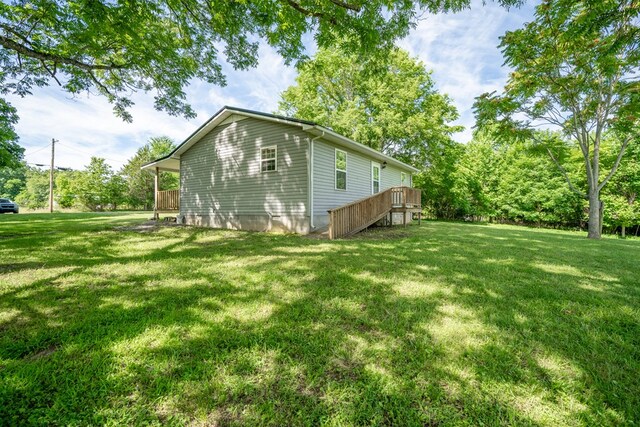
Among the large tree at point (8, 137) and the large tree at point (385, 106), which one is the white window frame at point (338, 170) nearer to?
the large tree at point (385, 106)

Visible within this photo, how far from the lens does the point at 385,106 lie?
19688mm

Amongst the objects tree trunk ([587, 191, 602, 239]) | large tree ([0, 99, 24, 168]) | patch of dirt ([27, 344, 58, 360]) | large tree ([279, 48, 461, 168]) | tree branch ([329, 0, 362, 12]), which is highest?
large tree ([279, 48, 461, 168])

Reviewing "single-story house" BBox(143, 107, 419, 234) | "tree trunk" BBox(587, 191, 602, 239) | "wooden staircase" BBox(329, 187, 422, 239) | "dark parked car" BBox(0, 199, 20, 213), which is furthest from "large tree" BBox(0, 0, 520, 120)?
"dark parked car" BBox(0, 199, 20, 213)

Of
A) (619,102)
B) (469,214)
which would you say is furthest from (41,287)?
(469,214)

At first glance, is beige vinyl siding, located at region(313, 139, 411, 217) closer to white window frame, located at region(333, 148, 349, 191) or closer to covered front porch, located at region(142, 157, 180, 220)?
white window frame, located at region(333, 148, 349, 191)

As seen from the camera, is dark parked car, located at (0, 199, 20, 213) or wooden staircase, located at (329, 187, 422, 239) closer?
wooden staircase, located at (329, 187, 422, 239)

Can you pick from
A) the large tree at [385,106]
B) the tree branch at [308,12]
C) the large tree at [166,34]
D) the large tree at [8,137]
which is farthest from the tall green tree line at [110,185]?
the tree branch at [308,12]

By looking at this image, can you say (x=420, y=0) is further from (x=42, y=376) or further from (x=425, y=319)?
(x=42, y=376)

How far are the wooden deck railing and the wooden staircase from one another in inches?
419

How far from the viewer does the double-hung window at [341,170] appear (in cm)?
1073

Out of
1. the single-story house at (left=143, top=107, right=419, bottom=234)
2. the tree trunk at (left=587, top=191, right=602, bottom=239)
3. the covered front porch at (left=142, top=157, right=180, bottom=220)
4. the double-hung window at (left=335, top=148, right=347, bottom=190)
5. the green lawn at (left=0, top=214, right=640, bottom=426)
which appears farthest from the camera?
the covered front porch at (left=142, top=157, right=180, bottom=220)

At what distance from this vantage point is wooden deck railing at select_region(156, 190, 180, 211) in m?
14.5

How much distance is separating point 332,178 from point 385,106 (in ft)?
41.2

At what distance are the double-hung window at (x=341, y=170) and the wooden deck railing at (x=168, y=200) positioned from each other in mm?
9697
